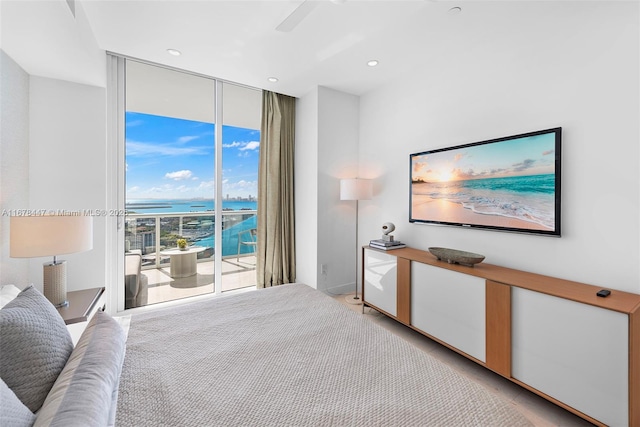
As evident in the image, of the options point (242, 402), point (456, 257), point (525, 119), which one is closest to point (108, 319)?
point (242, 402)

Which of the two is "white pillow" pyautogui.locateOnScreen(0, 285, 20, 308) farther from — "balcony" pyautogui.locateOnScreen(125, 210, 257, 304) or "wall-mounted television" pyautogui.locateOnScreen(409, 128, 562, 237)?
"wall-mounted television" pyautogui.locateOnScreen(409, 128, 562, 237)

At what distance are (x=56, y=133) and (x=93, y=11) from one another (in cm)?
113

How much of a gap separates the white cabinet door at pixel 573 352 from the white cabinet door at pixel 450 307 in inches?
9.0

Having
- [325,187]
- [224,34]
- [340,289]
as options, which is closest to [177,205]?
[325,187]

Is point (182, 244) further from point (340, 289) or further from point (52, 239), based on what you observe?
point (340, 289)

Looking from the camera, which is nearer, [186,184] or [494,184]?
[494,184]

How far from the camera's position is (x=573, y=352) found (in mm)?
1599

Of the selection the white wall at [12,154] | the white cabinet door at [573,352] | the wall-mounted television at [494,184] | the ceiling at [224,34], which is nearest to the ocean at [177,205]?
the white wall at [12,154]

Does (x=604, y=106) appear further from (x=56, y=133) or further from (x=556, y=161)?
(x=56, y=133)

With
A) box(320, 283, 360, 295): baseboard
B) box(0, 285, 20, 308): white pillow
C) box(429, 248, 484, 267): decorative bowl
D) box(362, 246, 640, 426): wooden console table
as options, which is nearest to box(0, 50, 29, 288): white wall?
box(0, 285, 20, 308): white pillow

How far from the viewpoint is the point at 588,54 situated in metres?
1.89

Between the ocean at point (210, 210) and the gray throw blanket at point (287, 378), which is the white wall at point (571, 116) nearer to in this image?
the gray throw blanket at point (287, 378)

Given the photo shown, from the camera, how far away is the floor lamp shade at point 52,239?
1697 millimetres

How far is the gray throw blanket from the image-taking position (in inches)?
37.2
